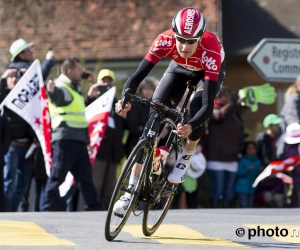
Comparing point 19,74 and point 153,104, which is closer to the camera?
point 153,104

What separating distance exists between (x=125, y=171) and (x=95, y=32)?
21963 millimetres

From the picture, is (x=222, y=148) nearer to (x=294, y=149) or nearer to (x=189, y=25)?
(x=294, y=149)

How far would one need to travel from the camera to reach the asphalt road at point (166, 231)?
9.66 m

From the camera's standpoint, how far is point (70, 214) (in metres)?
12.4

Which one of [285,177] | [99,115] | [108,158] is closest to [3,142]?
[99,115]

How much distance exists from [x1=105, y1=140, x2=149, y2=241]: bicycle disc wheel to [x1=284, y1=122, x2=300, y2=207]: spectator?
5.92 metres

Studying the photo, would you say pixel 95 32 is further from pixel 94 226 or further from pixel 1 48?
pixel 94 226

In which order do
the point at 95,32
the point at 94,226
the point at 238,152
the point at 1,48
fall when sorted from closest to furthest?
1. the point at 94,226
2. the point at 238,152
3. the point at 1,48
4. the point at 95,32

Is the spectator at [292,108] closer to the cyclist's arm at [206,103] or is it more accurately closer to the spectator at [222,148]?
the spectator at [222,148]

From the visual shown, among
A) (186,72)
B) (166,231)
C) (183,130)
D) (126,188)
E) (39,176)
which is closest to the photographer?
(183,130)

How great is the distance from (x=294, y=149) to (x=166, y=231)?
5225mm

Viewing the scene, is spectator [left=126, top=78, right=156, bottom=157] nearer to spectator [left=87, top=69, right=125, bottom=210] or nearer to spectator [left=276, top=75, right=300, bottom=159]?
spectator [left=87, top=69, right=125, bottom=210]

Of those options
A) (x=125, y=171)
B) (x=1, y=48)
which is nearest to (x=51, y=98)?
(x=125, y=171)

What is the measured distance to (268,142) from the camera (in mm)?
17188
